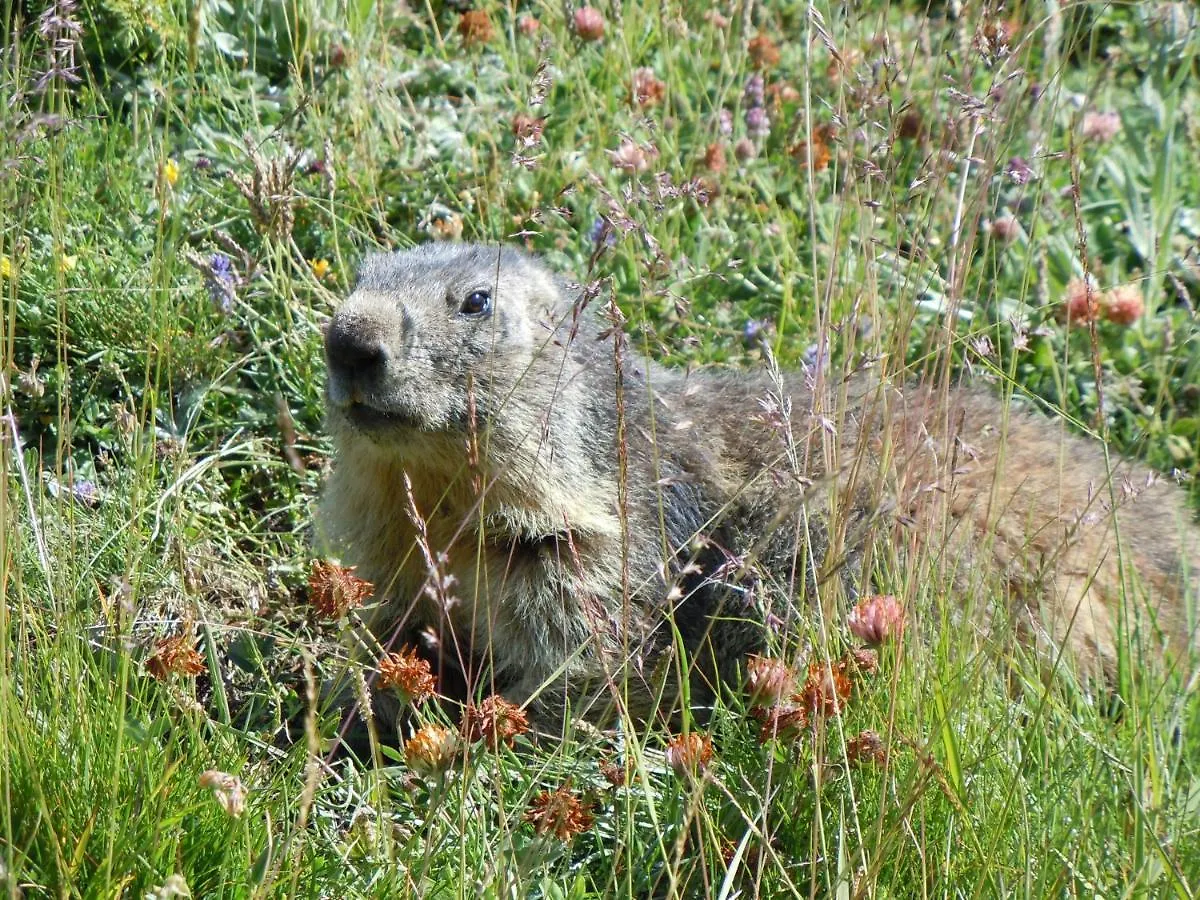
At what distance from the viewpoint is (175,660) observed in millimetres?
2689

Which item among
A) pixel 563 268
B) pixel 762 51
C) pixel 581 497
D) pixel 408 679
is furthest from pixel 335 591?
pixel 762 51

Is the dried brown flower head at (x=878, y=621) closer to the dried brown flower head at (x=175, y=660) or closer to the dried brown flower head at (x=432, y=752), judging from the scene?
the dried brown flower head at (x=432, y=752)

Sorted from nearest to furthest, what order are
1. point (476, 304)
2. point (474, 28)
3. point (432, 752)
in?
point (432, 752), point (476, 304), point (474, 28)

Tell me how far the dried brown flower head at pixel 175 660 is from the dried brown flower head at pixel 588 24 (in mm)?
3416

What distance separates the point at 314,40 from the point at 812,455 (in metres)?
2.87

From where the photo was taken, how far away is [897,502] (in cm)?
262

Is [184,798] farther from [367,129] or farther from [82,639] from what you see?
[367,129]

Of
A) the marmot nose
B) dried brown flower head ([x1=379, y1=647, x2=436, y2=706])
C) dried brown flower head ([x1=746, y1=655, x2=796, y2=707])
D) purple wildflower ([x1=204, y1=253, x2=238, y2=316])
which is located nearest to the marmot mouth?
the marmot nose

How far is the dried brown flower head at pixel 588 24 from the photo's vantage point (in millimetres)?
5391

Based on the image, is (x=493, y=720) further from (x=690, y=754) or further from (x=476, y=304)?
(x=476, y=304)

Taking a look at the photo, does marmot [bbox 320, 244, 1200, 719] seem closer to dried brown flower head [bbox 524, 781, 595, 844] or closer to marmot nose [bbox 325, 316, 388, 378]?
marmot nose [bbox 325, 316, 388, 378]

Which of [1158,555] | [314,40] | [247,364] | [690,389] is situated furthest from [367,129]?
[1158,555]

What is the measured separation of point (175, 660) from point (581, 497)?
1.58 m

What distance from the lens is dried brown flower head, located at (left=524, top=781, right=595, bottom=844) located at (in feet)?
8.29
